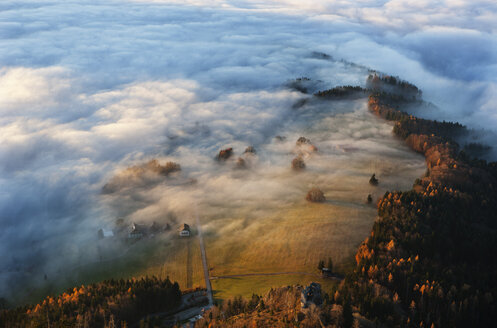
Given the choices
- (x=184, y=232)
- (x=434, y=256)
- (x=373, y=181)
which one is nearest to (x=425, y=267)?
(x=434, y=256)

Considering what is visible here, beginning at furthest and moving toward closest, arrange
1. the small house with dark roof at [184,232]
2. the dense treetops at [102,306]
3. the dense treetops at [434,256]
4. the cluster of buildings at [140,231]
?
the cluster of buildings at [140,231]
the small house with dark roof at [184,232]
the dense treetops at [102,306]
the dense treetops at [434,256]

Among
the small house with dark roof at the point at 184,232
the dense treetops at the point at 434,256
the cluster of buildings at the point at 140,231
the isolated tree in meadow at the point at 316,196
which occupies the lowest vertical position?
the cluster of buildings at the point at 140,231

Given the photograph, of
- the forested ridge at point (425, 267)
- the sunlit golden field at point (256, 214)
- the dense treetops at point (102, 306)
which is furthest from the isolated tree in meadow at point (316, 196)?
the dense treetops at point (102, 306)

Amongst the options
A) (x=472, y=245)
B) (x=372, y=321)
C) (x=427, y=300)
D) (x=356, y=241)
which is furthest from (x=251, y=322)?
(x=472, y=245)

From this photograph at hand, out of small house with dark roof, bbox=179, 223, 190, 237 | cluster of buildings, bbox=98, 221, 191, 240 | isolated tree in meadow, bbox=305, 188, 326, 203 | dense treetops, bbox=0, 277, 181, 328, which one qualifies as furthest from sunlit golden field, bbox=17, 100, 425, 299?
dense treetops, bbox=0, 277, 181, 328

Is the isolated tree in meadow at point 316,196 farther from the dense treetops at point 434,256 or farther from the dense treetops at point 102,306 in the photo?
the dense treetops at point 102,306

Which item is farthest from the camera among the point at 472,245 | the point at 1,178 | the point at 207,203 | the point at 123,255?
the point at 1,178

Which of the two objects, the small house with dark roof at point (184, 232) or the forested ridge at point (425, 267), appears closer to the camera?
the forested ridge at point (425, 267)

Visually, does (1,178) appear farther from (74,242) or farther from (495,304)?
(495,304)

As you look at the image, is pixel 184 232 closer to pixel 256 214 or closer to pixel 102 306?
pixel 256 214
